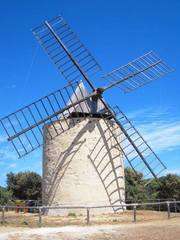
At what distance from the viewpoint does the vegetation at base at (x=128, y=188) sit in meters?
44.9

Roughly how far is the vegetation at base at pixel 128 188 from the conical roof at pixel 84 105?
56.8 feet

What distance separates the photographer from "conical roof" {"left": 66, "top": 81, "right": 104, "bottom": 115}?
86.7 feet

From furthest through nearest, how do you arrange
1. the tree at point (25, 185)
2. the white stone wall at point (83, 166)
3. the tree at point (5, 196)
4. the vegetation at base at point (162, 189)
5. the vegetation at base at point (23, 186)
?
the tree at point (25, 185), the vegetation at base at point (23, 186), the tree at point (5, 196), the vegetation at base at point (162, 189), the white stone wall at point (83, 166)

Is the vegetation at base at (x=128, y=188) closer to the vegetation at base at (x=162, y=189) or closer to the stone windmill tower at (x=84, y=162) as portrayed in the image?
the vegetation at base at (x=162, y=189)

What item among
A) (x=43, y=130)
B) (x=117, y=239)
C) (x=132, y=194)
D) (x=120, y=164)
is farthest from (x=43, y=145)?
(x=132, y=194)

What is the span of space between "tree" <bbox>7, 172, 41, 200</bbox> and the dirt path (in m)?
32.7

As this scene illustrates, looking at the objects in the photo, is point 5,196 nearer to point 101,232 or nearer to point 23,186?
point 23,186

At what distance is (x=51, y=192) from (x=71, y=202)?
1378mm

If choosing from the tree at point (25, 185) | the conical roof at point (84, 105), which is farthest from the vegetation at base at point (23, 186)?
the conical roof at point (84, 105)

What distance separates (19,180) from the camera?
52.4m

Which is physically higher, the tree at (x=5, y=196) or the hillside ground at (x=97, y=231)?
the tree at (x=5, y=196)

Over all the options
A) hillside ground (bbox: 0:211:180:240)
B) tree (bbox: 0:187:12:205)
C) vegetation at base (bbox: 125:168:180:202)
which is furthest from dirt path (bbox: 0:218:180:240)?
tree (bbox: 0:187:12:205)

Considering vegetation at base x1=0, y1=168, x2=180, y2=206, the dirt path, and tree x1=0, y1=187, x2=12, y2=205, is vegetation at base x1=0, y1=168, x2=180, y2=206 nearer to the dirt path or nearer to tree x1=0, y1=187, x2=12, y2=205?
tree x1=0, y1=187, x2=12, y2=205

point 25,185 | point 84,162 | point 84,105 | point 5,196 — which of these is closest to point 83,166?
point 84,162
